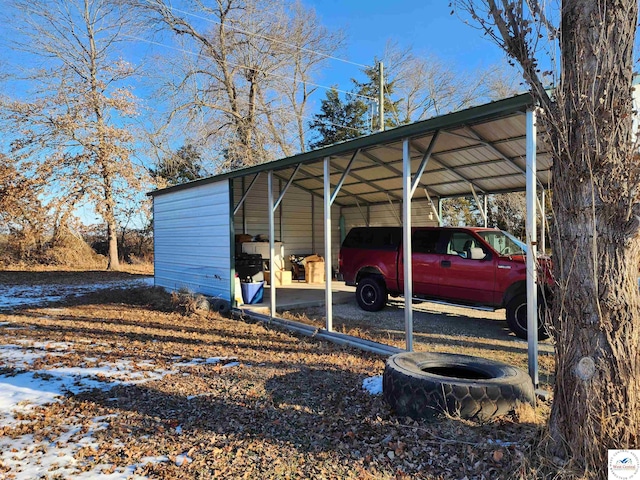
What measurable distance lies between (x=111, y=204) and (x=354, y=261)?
15.5 meters

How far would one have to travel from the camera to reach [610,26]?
2.51 m

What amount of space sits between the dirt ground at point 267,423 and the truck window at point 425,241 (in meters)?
2.37

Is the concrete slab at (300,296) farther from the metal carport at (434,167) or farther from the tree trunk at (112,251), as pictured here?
the tree trunk at (112,251)

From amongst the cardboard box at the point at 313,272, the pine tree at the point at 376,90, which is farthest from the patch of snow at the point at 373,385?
the pine tree at the point at 376,90

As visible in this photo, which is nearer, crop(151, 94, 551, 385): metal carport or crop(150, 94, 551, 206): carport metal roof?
crop(151, 94, 551, 385): metal carport

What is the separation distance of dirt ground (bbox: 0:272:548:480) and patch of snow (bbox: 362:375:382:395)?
0.23ft

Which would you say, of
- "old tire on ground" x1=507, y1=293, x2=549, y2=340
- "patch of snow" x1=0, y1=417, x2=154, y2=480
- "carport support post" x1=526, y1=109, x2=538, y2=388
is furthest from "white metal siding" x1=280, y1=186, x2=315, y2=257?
"patch of snow" x1=0, y1=417, x2=154, y2=480

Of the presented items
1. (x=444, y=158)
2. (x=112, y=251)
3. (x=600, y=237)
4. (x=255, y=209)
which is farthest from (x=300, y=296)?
(x=112, y=251)

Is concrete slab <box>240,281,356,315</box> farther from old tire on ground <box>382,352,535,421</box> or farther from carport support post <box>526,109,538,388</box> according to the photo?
carport support post <box>526,109,538,388</box>

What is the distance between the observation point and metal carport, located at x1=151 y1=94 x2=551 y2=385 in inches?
169

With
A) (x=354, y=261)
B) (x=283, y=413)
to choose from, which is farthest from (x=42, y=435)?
(x=354, y=261)

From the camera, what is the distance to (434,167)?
9195mm

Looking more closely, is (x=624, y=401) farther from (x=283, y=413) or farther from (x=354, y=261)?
(x=354, y=261)

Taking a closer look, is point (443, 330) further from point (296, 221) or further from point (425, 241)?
point (296, 221)
